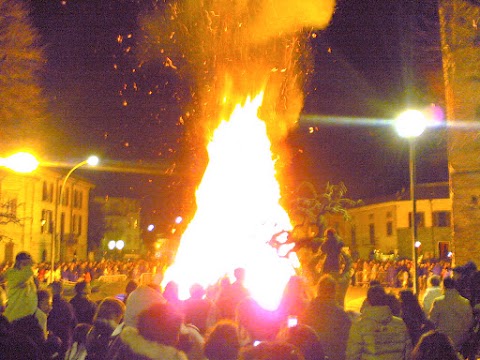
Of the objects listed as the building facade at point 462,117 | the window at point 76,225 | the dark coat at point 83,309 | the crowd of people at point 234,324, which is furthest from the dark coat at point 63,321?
the window at point 76,225

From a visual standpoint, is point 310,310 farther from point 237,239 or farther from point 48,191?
point 48,191

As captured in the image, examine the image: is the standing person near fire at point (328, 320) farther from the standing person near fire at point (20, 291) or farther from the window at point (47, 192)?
the window at point (47, 192)

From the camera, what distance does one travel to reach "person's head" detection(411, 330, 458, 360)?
15.4ft

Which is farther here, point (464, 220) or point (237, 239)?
point (464, 220)

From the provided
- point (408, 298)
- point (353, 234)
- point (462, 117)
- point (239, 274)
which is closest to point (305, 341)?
point (408, 298)

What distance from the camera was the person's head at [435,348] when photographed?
469cm

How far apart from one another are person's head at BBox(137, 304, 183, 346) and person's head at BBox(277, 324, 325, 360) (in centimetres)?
107

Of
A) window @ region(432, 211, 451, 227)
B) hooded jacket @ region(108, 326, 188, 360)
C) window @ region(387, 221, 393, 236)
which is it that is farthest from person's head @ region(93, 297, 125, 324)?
window @ region(387, 221, 393, 236)

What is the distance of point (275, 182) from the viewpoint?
1931 centimetres

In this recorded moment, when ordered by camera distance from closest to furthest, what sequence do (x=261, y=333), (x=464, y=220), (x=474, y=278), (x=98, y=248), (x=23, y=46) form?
(x=261, y=333) < (x=474, y=278) < (x=23, y=46) < (x=464, y=220) < (x=98, y=248)

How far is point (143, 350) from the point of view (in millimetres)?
4371

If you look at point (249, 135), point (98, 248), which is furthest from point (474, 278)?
point (98, 248)

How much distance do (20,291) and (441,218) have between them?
56.8 meters

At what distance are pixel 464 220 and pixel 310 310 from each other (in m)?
19.7
